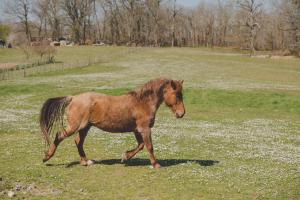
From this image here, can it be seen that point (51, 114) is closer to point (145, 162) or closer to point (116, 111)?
point (116, 111)

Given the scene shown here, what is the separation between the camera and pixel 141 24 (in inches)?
6481

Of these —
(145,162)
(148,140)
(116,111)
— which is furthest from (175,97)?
(145,162)

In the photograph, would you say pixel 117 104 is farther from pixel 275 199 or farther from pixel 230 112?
pixel 230 112

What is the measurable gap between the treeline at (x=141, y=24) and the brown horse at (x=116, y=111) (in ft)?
448

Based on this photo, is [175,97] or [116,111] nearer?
[175,97]

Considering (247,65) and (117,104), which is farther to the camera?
(247,65)

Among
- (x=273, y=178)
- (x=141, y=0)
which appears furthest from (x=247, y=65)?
(x=141, y=0)

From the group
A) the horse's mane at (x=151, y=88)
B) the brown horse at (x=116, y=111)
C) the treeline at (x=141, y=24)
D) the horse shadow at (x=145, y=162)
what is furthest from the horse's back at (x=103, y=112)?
the treeline at (x=141, y=24)

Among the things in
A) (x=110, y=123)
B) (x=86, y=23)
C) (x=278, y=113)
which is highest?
(x=86, y=23)

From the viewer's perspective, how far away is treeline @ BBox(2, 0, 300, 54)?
15625 cm

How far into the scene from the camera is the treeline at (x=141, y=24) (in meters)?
156

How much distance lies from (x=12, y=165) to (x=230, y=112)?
2465cm

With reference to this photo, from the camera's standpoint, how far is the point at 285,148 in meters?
21.0

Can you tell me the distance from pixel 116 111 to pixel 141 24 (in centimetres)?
15238
